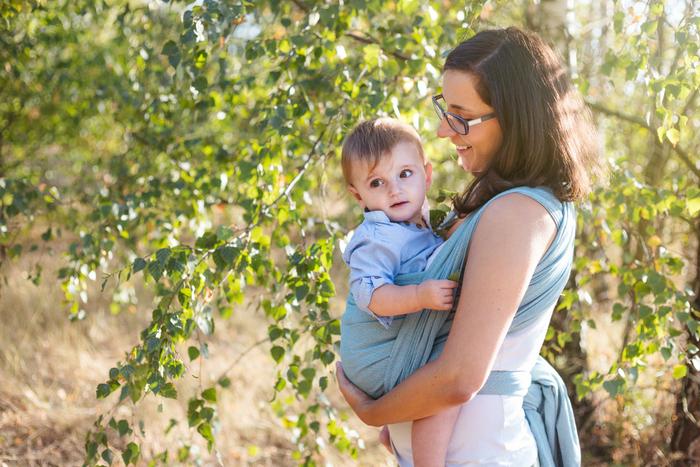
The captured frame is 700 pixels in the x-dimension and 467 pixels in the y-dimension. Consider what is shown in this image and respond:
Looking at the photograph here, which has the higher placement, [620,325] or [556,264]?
[556,264]

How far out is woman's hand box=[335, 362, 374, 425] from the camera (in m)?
1.78

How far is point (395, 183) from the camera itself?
192cm

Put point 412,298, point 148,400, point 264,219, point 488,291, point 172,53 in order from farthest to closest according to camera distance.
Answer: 1. point 148,400
2. point 264,219
3. point 172,53
4. point 412,298
5. point 488,291

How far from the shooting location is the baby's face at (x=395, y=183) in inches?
75.9

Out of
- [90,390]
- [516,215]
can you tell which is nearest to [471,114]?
[516,215]

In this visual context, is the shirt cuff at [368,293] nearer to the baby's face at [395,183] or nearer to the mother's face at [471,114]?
the baby's face at [395,183]

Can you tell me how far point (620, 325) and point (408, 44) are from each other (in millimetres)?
3283

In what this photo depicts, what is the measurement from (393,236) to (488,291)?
1.24ft

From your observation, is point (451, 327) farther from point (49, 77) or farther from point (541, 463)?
point (49, 77)

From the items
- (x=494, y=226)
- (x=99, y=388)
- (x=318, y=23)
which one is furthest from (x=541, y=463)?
(x=318, y=23)

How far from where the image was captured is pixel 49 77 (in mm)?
4805

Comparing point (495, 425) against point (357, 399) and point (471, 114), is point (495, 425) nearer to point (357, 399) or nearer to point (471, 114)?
point (357, 399)

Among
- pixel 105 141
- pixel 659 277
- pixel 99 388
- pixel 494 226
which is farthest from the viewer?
pixel 105 141

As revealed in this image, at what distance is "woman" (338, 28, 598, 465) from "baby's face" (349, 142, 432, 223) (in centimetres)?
18
